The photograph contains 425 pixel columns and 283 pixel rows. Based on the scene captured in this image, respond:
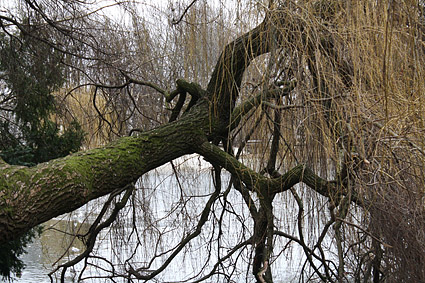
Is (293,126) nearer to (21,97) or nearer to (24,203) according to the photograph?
(24,203)

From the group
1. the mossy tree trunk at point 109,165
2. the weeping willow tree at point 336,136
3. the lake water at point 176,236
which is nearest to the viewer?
the weeping willow tree at point 336,136

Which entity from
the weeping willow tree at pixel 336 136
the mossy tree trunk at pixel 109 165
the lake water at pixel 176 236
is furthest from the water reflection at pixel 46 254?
the weeping willow tree at pixel 336 136

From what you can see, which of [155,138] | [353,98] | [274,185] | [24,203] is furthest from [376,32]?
[24,203]

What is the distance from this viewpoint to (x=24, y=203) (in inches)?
89.5

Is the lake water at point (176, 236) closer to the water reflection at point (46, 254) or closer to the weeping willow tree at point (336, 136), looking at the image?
the water reflection at point (46, 254)

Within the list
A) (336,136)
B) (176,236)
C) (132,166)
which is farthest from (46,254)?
(336,136)

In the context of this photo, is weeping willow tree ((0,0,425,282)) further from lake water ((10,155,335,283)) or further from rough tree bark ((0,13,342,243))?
lake water ((10,155,335,283))

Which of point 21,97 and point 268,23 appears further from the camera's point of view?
point 21,97

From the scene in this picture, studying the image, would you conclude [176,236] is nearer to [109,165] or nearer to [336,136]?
[109,165]

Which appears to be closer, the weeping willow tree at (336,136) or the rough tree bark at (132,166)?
the weeping willow tree at (336,136)

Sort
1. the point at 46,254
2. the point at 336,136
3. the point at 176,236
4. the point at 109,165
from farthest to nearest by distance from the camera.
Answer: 1. the point at 46,254
2. the point at 176,236
3. the point at 109,165
4. the point at 336,136

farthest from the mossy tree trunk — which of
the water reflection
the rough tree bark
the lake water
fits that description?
the water reflection

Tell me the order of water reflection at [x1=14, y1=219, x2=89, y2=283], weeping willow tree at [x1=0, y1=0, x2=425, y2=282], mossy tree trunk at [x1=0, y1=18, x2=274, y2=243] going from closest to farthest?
weeping willow tree at [x1=0, y1=0, x2=425, y2=282] < mossy tree trunk at [x1=0, y1=18, x2=274, y2=243] < water reflection at [x1=14, y1=219, x2=89, y2=283]

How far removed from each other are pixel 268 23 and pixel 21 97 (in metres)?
1.98
